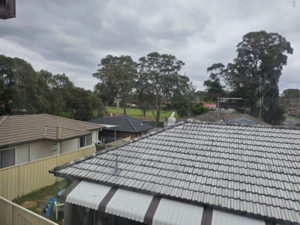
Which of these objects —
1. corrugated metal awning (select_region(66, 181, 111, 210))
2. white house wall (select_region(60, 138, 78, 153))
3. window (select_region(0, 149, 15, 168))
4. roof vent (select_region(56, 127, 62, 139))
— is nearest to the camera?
corrugated metal awning (select_region(66, 181, 111, 210))

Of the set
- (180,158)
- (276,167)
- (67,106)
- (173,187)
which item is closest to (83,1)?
(180,158)

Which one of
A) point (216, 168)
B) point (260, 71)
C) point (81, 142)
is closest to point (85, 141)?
point (81, 142)

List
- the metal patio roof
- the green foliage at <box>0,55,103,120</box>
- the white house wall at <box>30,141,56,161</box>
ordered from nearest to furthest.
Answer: the metal patio roof < the white house wall at <box>30,141,56,161</box> < the green foliage at <box>0,55,103,120</box>

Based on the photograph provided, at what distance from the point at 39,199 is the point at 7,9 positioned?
733 cm

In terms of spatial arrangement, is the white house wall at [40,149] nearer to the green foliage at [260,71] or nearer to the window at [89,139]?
the window at [89,139]

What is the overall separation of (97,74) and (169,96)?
15996mm

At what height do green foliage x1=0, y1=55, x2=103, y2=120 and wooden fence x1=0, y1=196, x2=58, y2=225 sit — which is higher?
green foliage x1=0, y1=55, x2=103, y2=120

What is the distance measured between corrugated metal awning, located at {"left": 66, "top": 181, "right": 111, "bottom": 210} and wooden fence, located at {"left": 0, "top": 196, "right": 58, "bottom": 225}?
3.89 feet

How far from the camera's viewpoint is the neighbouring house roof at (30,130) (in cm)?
980

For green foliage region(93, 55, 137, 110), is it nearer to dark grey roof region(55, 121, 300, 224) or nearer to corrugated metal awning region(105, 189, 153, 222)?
dark grey roof region(55, 121, 300, 224)

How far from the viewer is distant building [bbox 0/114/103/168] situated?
372 inches

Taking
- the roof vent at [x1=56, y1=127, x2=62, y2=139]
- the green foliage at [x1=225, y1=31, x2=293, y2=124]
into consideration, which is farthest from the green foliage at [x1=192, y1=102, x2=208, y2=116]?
the roof vent at [x1=56, y1=127, x2=62, y2=139]

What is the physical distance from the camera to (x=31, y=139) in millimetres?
10344

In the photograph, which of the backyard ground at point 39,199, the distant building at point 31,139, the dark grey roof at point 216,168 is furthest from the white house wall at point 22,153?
the dark grey roof at point 216,168
